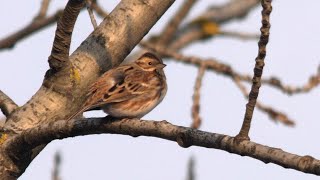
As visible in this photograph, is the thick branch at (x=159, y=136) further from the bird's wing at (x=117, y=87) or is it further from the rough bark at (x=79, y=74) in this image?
the bird's wing at (x=117, y=87)

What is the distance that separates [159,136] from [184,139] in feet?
0.72

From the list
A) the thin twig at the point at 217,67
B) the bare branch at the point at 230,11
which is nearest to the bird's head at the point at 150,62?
the thin twig at the point at 217,67

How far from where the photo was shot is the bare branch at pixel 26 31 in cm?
802

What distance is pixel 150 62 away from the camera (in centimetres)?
841

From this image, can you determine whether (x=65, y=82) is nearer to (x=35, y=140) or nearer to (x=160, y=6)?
(x=35, y=140)

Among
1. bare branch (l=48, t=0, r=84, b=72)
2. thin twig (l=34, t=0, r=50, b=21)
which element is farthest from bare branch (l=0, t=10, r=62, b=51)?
bare branch (l=48, t=0, r=84, b=72)

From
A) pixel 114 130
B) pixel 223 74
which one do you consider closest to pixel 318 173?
pixel 114 130

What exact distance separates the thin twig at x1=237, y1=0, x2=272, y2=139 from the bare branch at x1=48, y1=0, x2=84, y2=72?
51.1 inches

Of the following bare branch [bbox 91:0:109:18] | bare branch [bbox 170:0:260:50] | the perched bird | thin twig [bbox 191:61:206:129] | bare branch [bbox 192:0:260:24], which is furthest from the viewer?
bare branch [bbox 192:0:260:24]

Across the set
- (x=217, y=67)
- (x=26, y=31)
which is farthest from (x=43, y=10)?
(x=217, y=67)

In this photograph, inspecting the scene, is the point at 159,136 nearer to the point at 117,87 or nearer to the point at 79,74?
the point at 79,74

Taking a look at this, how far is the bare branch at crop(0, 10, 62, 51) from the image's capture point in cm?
802

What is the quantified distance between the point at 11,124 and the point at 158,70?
2240mm

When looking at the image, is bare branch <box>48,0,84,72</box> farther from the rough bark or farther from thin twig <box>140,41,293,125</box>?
thin twig <box>140,41,293,125</box>
